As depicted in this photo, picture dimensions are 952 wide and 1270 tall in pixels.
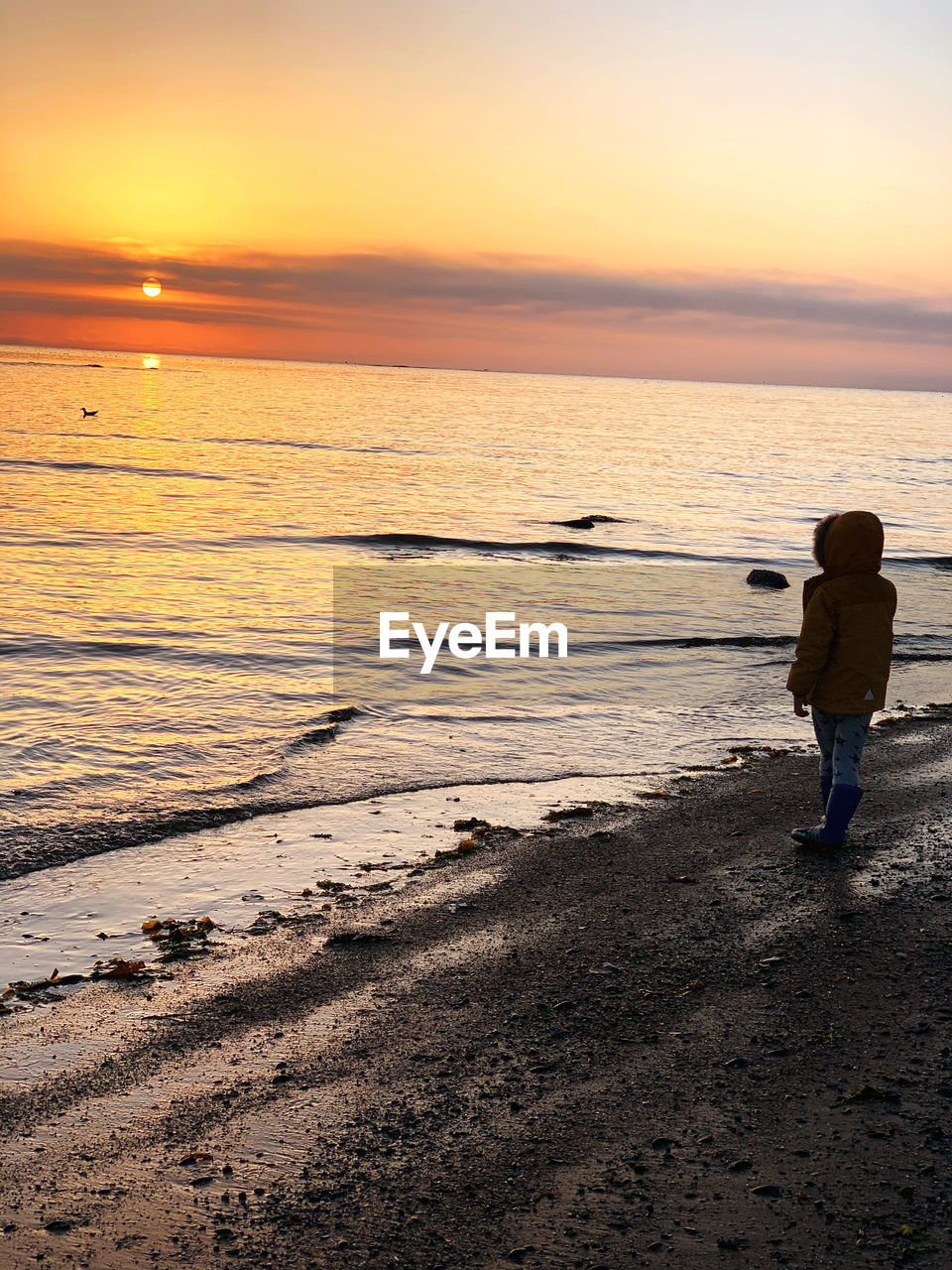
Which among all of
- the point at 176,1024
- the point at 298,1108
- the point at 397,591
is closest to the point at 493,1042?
the point at 298,1108

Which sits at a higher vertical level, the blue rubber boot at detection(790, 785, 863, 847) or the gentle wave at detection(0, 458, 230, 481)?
the gentle wave at detection(0, 458, 230, 481)

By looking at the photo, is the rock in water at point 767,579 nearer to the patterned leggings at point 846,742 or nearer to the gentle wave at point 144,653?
the gentle wave at point 144,653

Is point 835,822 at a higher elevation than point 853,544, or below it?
below

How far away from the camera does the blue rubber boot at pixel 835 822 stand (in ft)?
23.6

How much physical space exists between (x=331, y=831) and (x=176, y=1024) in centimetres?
305

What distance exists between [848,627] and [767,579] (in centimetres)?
1784

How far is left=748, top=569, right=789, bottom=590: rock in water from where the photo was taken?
24.3 m

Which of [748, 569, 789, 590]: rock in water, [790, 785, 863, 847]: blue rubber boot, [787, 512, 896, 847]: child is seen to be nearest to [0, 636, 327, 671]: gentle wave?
[790, 785, 863, 847]: blue rubber boot

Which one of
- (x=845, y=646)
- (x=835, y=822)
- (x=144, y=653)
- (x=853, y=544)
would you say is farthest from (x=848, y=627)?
(x=144, y=653)

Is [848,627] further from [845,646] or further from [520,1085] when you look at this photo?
[520,1085]

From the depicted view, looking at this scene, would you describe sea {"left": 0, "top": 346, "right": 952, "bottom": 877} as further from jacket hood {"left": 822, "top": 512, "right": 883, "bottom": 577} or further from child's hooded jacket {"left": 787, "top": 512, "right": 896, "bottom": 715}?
→ jacket hood {"left": 822, "top": 512, "right": 883, "bottom": 577}

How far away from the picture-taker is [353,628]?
55.9ft

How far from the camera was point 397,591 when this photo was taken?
853 inches

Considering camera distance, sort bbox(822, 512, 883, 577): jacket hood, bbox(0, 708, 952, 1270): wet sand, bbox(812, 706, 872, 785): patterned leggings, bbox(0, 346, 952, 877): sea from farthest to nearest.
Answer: bbox(0, 346, 952, 877): sea → bbox(812, 706, 872, 785): patterned leggings → bbox(822, 512, 883, 577): jacket hood → bbox(0, 708, 952, 1270): wet sand
